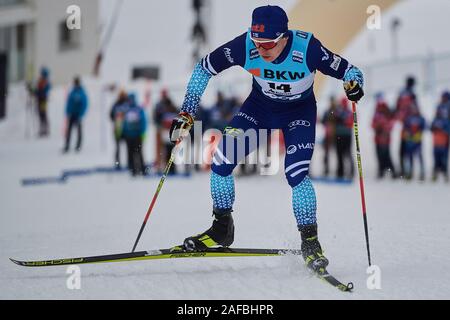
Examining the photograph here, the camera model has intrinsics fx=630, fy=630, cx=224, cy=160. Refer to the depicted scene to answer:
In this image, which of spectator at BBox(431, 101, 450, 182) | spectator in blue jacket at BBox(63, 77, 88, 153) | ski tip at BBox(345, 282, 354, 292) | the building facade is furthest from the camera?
the building facade

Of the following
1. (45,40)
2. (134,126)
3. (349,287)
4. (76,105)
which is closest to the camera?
(349,287)

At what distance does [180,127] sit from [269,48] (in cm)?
83

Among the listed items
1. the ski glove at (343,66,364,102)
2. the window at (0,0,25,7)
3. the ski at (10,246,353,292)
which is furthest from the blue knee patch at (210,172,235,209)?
the window at (0,0,25,7)

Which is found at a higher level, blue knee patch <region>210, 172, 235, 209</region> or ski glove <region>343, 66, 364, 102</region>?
ski glove <region>343, 66, 364, 102</region>

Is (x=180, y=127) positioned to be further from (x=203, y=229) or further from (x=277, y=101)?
(x=203, y=229)

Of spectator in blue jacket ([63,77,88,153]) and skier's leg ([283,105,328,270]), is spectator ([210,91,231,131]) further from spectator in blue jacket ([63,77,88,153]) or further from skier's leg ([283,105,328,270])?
skier's leg ([283,105,328,270])

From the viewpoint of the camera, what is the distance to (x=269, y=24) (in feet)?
12.4

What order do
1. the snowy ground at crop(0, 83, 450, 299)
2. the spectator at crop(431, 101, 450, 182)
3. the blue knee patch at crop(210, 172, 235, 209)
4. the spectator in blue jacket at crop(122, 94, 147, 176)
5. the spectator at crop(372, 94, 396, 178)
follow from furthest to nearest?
the spectator in blue jacket at crop(122, 94, 147, 176) → the spectator at crop(372, 94, 396, 178) → the spectator at crop(431, 101, 450, 182) → the blue knee patch at crop(210, 172, 235, 209) → the snowy ground at crop(0, 83, 450, 299)

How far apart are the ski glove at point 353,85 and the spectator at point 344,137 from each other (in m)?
7.65

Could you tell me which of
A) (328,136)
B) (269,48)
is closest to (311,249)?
(269,48)

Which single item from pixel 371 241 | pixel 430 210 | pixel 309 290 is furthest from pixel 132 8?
pixel 309 290

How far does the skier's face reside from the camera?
383 centimetres

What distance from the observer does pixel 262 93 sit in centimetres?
427
